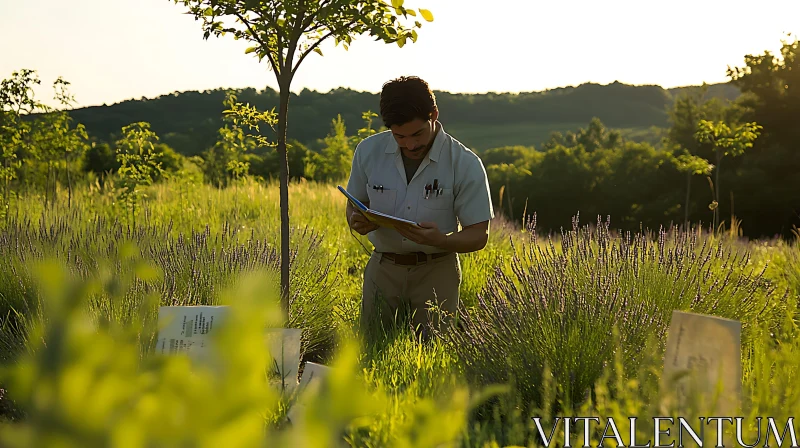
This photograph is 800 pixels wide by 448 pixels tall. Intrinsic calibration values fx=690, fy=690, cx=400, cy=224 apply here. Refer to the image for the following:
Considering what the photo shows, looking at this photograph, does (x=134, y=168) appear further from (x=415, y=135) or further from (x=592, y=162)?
(x=592, y=162)

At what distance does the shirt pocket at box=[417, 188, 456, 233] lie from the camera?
12.3 feet

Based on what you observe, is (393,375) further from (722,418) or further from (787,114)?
(787,114)

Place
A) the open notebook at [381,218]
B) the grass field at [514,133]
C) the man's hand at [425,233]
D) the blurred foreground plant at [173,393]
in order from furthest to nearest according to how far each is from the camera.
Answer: the grass field at [514,133]
the man's hand at [425,233]
the open notebook at [381,218]
the blurred foreground plant at [173,393]

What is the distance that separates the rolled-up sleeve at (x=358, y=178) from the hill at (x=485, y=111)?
53.0m

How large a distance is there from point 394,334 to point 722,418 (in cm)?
204

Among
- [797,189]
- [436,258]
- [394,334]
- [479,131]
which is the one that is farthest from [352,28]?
[479,131]

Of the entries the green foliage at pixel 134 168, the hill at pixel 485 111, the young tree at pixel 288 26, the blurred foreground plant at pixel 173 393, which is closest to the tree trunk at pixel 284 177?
the young tree at pixel 288 26

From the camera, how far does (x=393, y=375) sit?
2.78 metres

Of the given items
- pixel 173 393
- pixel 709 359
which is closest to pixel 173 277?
pixel 709 359

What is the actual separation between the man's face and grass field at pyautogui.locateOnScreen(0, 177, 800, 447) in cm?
77

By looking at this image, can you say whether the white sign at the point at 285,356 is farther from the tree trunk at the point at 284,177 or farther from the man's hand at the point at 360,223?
the man's hand at the point at 360,223

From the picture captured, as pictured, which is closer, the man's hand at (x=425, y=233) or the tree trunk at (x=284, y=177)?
the man's hand at (x=425, y=233)

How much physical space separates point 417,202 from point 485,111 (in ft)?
298

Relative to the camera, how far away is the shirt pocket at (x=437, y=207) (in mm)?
3744
